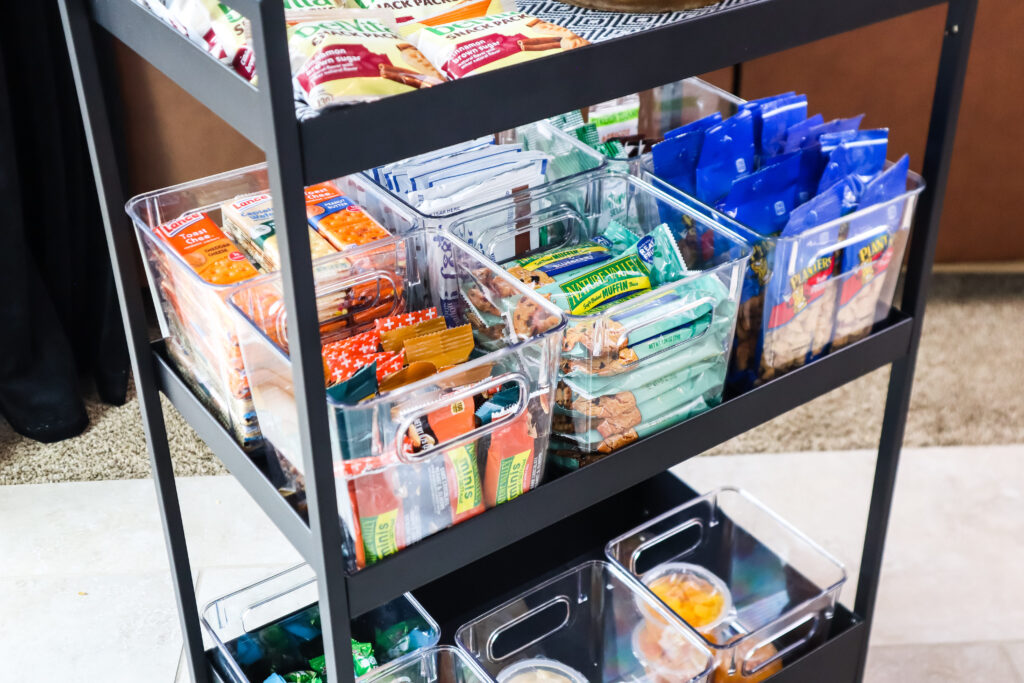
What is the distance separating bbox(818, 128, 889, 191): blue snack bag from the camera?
116 centimetres

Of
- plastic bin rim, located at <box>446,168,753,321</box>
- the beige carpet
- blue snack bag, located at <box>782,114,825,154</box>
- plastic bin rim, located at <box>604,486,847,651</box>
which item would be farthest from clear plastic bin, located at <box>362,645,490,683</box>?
the beige carpet

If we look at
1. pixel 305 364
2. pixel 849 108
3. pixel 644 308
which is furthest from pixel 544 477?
pixel 849 108

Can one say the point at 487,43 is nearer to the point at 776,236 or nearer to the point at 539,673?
the point at 776,236

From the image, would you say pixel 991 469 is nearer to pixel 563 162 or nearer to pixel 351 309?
pixel 563 162

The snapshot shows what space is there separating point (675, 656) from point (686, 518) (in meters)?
0.28

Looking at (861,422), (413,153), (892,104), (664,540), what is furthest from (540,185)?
(892,104)

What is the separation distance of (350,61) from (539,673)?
2.87 ft

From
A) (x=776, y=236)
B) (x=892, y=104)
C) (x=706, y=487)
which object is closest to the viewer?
(x=776, y=236)

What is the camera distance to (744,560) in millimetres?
1599

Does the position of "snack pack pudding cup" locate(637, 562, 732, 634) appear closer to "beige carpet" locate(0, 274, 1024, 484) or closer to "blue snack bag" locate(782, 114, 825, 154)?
"beige carpet" locate(0, 274, 1024, 484)

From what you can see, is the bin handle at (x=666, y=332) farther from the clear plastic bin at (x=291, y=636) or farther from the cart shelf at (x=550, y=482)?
the clear plastic bin at (x=291, y=636)

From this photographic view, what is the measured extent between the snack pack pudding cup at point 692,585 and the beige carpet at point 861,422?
1.68 feet

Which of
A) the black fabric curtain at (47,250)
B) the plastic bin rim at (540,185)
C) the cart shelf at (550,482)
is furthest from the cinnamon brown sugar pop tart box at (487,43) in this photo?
the black fabric curtain at (47,250)

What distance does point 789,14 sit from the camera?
905mm
